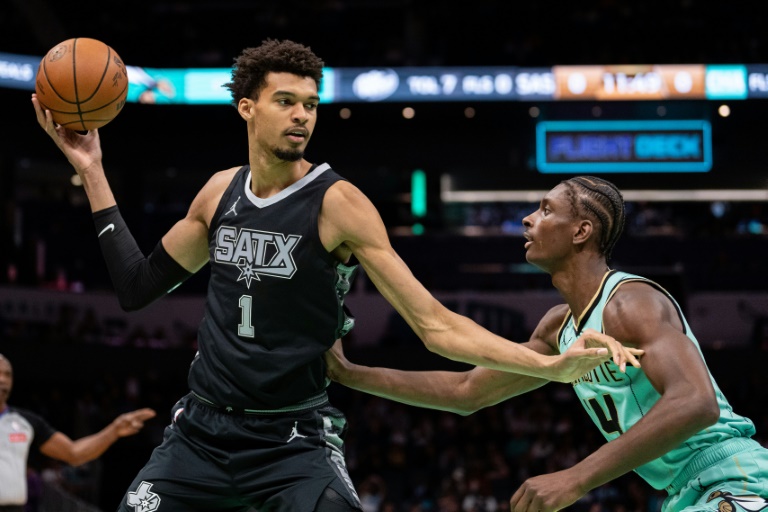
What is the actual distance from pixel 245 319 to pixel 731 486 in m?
1.88

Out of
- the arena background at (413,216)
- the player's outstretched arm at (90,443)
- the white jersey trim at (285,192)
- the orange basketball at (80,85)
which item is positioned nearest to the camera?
the white jersey trim at (285,192)

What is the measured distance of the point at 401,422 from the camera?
1589cm

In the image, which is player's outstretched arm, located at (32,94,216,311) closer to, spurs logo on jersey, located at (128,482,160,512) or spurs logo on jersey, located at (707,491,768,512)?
spurs logo on jersey, located at (128,482,160,512)

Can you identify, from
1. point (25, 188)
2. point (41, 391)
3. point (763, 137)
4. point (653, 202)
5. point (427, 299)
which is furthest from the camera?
point (25, 188)

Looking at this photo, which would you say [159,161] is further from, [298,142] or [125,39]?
[298,142]

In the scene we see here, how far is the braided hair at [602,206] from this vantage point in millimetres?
4004

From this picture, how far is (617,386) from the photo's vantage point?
12.2 feet

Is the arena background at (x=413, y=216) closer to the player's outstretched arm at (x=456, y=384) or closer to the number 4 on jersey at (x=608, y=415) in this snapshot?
the player's outstretched arm at (x=456, y=384)

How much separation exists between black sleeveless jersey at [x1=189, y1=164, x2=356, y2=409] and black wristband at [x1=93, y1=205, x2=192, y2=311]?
0.96ft

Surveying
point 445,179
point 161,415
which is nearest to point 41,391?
point 161,415

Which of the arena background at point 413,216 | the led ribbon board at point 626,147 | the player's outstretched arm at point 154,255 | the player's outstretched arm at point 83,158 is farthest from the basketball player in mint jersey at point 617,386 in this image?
the led ribbon board at point 626,147

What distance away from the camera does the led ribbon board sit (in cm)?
1792

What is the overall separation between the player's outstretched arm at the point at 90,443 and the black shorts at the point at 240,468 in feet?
8.97

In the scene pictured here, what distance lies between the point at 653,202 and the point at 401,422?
351 inches
